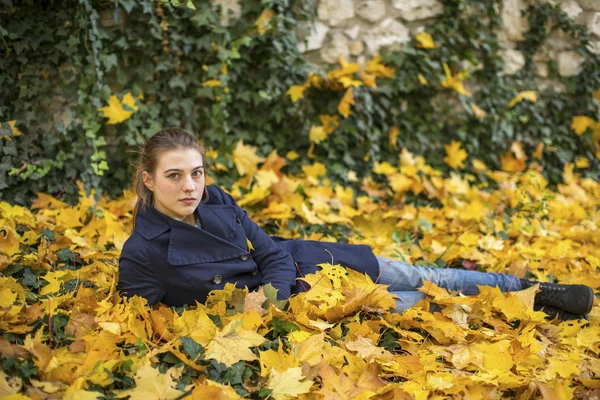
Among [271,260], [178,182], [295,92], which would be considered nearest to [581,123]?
[295,92]

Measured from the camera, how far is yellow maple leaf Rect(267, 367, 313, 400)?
69.8 inches

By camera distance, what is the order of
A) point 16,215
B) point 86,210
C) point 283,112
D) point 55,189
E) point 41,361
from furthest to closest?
point 283,112
point 55,189
point 86,210
point 16,215
point 41,361

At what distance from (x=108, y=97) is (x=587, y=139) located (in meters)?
3.99

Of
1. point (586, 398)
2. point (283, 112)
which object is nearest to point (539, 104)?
point (283, 112)

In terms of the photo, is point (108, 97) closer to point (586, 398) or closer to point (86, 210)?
point (86, 210)

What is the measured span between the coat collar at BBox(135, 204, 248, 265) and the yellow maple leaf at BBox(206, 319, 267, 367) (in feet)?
1.24

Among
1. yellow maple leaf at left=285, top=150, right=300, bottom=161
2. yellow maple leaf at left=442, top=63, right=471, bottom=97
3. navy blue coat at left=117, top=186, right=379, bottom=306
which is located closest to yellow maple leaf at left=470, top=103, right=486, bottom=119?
yellow maple leaf at left=442, top=63, right=471, bottom=97

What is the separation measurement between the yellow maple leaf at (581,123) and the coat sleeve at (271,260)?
348cm

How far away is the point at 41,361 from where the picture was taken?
5.92ft

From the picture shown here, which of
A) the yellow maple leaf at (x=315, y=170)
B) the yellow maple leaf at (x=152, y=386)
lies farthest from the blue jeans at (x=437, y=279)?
the yellow maple leaf at (x=315, y=170)

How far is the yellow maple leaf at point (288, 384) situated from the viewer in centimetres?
177

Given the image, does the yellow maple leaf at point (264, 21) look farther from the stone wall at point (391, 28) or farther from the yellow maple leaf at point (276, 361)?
the yellow maple leaf at point (276, 361)

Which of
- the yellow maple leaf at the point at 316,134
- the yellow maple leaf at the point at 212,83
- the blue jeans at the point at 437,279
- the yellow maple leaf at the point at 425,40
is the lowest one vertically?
the blue jeans at the point at 437,279

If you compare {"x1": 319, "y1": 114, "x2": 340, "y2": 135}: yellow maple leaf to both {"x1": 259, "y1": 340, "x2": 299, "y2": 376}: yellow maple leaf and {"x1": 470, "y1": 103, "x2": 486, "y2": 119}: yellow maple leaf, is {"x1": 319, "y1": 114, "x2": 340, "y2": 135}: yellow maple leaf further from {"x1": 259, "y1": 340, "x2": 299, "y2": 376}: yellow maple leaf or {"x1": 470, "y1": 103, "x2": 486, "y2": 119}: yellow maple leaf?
{"x1": 259, "y1": 340, "x2": 299, "y2": 376}: yellow maple leaf
